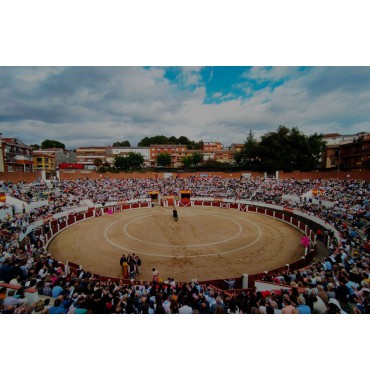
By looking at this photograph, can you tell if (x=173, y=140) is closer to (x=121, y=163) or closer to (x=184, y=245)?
(x=121, y=163)

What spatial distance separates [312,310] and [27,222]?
2085cm

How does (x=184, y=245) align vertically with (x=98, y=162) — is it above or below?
below

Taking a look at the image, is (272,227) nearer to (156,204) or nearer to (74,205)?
(156,204)

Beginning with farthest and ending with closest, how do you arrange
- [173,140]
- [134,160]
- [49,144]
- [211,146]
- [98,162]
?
[173,140]
[211,146]
[49,144]
[98,162]
[134,160]

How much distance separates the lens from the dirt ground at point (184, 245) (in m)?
13.4

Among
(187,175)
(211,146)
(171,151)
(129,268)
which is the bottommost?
(129,268)

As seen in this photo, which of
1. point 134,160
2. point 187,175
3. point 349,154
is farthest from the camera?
point 134,160

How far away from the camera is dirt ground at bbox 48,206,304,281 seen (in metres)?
13.4

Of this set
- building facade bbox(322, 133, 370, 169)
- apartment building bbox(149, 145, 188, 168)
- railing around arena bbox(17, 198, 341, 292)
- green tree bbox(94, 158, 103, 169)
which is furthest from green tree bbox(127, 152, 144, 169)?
building facade bbox(322, 133, 370, 169)

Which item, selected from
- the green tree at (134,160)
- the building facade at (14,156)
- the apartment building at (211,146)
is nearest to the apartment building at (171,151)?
the apartment building at (211,146)

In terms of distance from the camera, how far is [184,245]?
1714 cm

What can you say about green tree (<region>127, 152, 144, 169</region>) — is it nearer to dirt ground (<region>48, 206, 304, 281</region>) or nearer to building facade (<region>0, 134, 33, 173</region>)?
building facade (<region>0, 134, 33, 173</region>)

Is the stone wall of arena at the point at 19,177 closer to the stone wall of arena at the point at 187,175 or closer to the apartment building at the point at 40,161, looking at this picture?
the stone wall of arena at the point at 187,175

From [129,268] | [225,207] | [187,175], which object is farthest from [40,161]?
[129,268]
